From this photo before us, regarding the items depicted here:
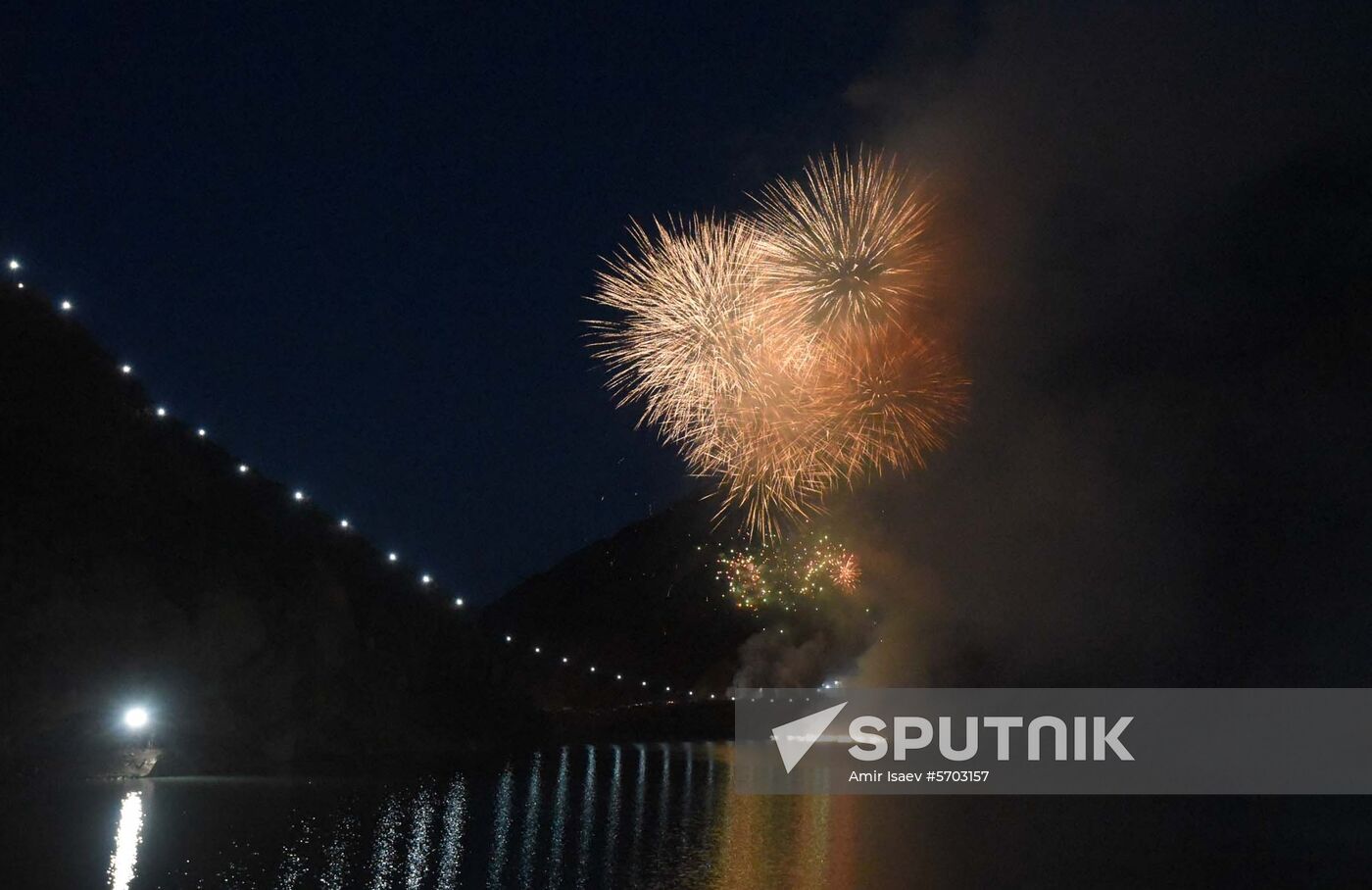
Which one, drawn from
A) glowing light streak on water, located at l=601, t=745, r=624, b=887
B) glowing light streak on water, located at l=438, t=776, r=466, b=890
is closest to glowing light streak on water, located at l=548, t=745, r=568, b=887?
glowing light streak on water, located at l=601, t=745, r=624, b=887

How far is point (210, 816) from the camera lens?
1802 cm

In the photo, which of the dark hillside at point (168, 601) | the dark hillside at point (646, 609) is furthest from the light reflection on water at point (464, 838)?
the dark hillside at point (646, 609)

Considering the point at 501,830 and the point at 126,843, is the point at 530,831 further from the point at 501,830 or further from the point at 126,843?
the point at 126,843

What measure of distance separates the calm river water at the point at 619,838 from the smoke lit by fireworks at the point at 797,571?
19.7 meters

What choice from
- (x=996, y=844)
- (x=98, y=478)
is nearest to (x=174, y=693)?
(x=98, y=478)

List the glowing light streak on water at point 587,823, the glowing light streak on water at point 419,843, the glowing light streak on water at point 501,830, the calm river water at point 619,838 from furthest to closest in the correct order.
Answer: the glowing light streak on water at point 587,823
the calm river water at point 619,838
the glowing light streak on water at point 501,830
the glowing light streak on water at point 419,843

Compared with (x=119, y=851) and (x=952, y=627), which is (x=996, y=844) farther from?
(x=952, y=627)

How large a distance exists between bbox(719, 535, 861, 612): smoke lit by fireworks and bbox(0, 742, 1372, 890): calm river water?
19.7m

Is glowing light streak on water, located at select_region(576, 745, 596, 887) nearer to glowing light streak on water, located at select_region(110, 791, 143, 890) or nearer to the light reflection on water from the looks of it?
the light reflection on water

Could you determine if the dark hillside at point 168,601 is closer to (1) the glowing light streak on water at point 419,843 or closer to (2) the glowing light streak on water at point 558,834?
(1) the glowing light streak on water at point 419,843

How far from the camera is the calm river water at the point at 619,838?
43.1ft

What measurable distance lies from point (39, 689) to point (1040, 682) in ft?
114

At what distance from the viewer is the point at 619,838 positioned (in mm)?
16766

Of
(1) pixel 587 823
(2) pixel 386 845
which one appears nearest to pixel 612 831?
(1) pixel 587 823
